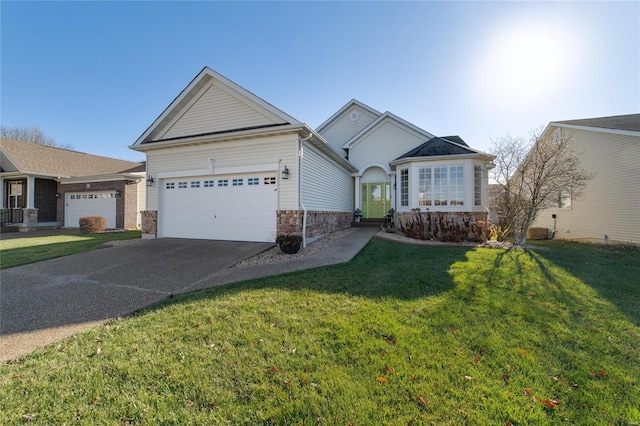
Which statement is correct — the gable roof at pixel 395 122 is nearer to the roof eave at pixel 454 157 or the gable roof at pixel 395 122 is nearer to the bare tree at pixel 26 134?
the roof eave at pixel 454 157

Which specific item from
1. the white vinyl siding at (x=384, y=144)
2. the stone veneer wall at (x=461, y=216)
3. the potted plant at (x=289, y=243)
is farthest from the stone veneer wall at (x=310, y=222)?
the white vinyl siding at (x=384, y=144)

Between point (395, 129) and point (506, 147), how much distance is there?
6942 mm

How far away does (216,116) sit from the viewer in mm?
10516

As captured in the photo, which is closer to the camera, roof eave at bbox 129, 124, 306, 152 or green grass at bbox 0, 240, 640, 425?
green grass at bbox 0, 240, 640, 425

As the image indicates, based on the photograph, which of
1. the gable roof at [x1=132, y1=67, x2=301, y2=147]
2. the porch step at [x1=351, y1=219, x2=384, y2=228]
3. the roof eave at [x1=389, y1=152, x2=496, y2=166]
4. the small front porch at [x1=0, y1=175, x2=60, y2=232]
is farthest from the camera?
the small front porch at [x1=0, y1=175, x2=60, y2=232]

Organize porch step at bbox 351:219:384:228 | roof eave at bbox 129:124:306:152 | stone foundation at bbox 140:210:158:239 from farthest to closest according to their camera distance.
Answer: porch step at bbox 351:219:384:228, stone foundation at bbox 140:210:158:239, roof eave at bbox 129:124:306:152

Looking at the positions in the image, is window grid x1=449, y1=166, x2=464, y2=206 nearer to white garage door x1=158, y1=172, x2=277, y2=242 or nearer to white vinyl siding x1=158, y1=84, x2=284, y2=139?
white garage door x1=158, y1=172, x2=277, y2=242

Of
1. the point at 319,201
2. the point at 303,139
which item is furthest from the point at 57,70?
the point at 319,201

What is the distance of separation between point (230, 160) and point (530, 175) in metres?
12.6

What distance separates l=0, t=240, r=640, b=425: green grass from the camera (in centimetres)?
216

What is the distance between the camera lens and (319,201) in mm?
11133

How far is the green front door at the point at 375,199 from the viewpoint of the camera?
1666 cm

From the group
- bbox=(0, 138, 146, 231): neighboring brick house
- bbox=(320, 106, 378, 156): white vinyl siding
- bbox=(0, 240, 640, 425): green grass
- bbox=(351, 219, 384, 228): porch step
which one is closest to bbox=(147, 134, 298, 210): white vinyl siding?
bbox=(0, 240, 640, 425): green grass

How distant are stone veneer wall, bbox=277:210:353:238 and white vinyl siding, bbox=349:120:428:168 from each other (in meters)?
5.51
